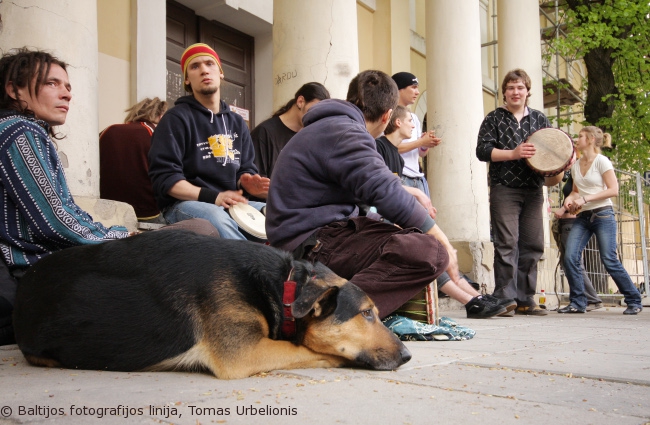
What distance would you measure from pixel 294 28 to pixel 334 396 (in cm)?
481

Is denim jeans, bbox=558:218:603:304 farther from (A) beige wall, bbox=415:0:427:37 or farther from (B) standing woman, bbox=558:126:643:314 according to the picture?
(A) beige wall, bbox=415:0:427:37

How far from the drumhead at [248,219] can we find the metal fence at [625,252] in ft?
25.1

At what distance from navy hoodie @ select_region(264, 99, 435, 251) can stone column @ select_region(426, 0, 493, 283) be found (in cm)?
572

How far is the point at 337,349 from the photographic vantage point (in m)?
2.63

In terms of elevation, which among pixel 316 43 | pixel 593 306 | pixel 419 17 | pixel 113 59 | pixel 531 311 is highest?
pixel 419 17

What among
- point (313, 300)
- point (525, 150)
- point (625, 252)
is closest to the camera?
point (313, 300)

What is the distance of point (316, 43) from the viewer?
6234 mm

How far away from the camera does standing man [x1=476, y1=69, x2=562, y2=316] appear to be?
21.7 feet

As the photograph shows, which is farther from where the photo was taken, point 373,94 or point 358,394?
point 373,94

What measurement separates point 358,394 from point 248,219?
2364mm

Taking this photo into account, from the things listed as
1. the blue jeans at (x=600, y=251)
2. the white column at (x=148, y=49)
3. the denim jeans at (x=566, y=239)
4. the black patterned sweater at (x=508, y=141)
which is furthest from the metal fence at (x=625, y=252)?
the white column at (x=148, y=49)

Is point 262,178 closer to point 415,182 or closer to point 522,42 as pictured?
point 415,182

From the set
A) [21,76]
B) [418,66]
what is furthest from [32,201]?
[418,66]

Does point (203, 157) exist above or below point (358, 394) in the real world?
above
